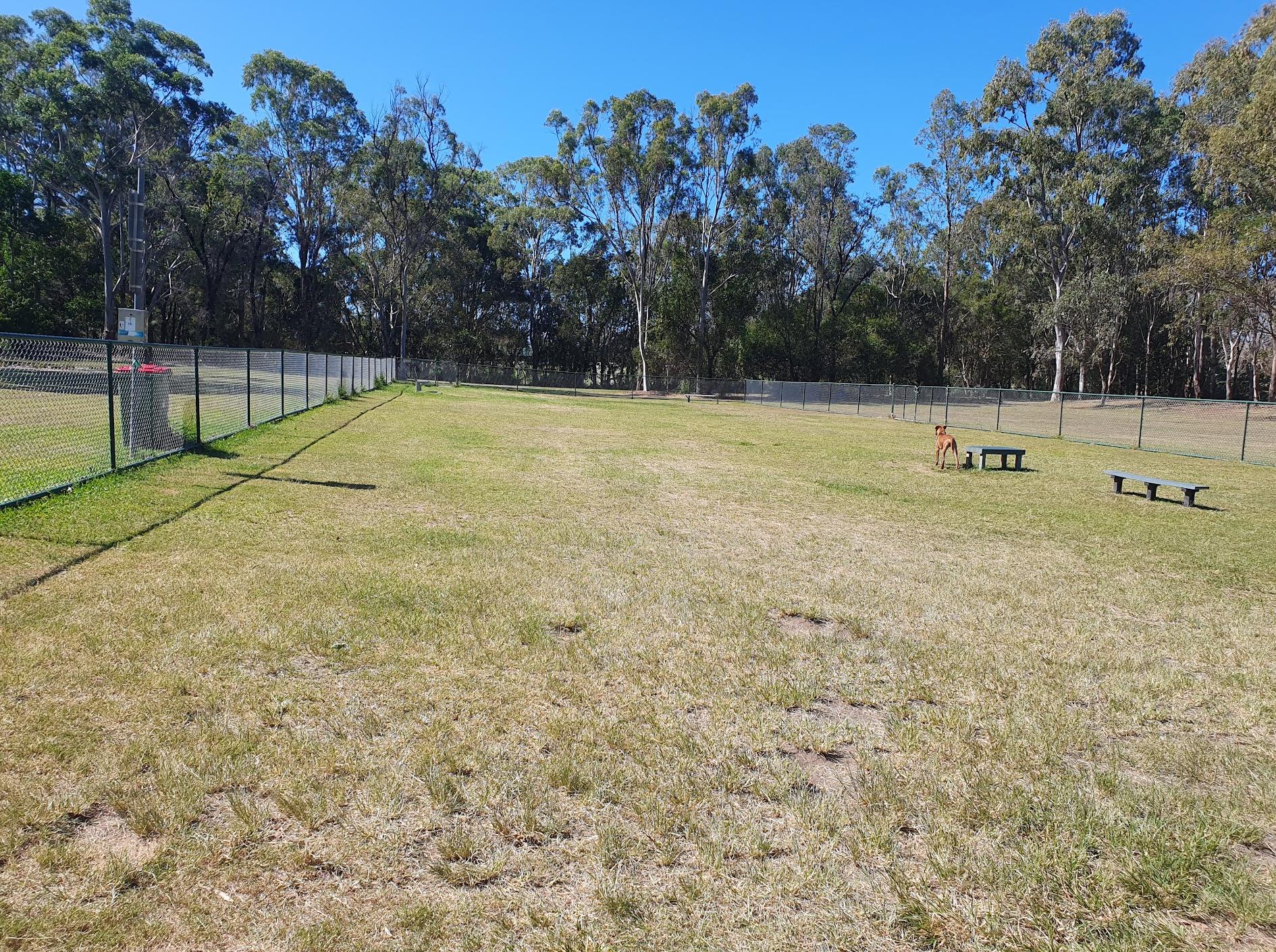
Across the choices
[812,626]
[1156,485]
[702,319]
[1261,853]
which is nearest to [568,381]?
[702,319]

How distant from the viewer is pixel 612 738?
137 inches

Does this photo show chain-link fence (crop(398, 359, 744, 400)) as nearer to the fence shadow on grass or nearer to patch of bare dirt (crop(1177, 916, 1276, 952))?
the fence shadow on grass

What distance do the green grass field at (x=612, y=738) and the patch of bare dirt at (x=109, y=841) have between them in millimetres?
15

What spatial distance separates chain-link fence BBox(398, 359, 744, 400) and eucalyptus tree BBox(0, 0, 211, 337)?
2040cm

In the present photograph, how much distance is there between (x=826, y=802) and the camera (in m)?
3.05

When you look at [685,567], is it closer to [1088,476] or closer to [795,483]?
[795,483]

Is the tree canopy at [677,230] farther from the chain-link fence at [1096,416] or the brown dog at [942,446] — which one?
the brown dog at [942,446]

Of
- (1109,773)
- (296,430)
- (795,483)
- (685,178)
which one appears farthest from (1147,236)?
(1109,773)

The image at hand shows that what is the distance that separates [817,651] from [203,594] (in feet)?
13.7

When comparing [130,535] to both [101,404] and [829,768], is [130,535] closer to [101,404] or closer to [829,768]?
[101,404]

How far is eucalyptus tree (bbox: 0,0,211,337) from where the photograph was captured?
36.1 meters

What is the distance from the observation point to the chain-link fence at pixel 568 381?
54.6 meters

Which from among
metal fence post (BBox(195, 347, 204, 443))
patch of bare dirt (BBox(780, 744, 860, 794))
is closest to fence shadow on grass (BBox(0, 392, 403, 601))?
metal fence post (BBox(195, 347, 204, 443))

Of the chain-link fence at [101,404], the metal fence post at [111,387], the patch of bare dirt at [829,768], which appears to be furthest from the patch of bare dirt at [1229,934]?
the metal fence post at [111,387]
